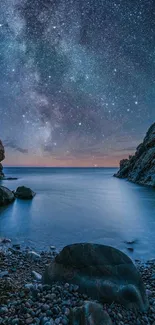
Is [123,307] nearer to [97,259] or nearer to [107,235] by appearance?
[97,259]

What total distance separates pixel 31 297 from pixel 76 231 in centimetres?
664

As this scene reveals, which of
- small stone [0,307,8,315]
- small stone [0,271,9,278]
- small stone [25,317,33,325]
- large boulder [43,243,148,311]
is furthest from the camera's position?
small stone [0,271,9,278]

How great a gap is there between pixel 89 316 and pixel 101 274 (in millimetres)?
1213

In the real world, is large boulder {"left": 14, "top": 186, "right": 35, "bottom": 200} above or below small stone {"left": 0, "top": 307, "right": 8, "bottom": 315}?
below

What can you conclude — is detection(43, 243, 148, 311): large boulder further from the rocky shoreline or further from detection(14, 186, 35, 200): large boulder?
detection(14, 186, 35, 200): large boulder

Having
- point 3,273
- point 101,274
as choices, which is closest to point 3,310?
point 3,273

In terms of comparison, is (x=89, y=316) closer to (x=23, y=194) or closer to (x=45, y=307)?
(x=45, y=307)

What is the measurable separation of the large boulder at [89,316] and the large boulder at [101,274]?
737 millimetres

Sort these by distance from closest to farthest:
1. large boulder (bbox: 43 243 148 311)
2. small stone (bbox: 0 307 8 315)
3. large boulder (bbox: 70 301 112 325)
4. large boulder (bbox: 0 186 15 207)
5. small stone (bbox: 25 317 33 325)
Result: 1. large boulder (bbox: 70 301 112 325)
2. small stone (bbox: 25 317 33 325)
3. small stone (bbox: 0 307 8 315)
4. large boulder (bbox: 43 243 148 311)
5. large boulder (bbox: 0 186 15 207)

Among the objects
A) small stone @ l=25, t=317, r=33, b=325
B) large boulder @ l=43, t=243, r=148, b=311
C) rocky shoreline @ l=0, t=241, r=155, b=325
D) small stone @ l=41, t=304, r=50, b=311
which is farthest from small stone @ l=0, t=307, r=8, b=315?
large boulder @ l=43, t=243, r=148, b=311

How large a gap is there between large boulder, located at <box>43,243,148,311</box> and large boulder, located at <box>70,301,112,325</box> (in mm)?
737

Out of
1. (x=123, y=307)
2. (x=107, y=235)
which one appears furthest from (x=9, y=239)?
(x=123, y=307)

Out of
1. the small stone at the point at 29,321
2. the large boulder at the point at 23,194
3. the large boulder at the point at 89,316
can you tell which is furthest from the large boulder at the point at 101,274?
the large boulder at the point at 23,194

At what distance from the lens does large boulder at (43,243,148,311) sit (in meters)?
3.40
